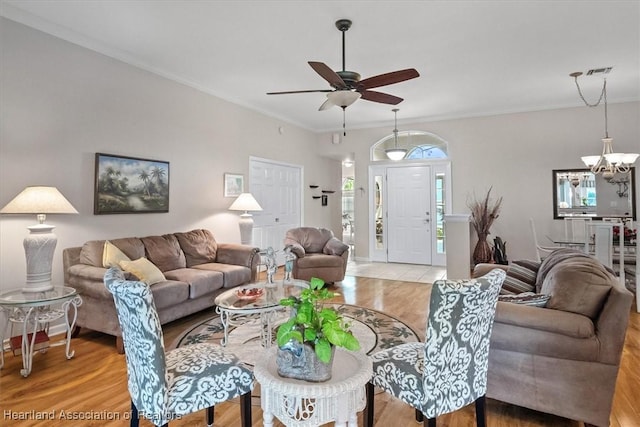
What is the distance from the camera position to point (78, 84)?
11.7 ft

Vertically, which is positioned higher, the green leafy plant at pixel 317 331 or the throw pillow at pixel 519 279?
the green leafy plant at pixel 317 331

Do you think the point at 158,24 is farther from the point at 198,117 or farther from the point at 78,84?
the point at 198,117

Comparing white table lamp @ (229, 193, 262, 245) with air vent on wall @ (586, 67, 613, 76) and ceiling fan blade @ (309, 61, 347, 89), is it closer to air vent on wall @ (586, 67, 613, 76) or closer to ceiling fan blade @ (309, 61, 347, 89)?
ceiling fan blade @ (309, 61, 347, 89)

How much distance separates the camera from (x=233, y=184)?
5609 millimetres

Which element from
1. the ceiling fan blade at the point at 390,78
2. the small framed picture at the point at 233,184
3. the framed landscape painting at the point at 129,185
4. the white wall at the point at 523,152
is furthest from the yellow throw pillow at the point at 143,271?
the white wall at the point at 523,152

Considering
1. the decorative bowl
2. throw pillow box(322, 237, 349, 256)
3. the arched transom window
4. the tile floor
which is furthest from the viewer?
the arched transom window

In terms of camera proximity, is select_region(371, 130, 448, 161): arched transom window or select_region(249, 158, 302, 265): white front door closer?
select_region(249, 158, 302, 265): white front door

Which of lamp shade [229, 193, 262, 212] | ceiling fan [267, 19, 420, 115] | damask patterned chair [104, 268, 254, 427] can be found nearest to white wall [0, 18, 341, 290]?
lamp shade [229, 193, 262, 212]

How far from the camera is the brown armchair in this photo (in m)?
5.13

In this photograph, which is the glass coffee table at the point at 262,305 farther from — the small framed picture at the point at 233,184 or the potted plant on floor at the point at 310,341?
the small framed picture at the point at 233,184

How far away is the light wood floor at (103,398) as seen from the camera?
2021mm

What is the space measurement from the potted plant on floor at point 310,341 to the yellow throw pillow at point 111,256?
2552mm

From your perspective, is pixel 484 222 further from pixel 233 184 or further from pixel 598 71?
pixel 233 184

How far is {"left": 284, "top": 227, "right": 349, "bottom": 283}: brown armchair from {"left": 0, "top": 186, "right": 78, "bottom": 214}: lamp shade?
9.35ft
